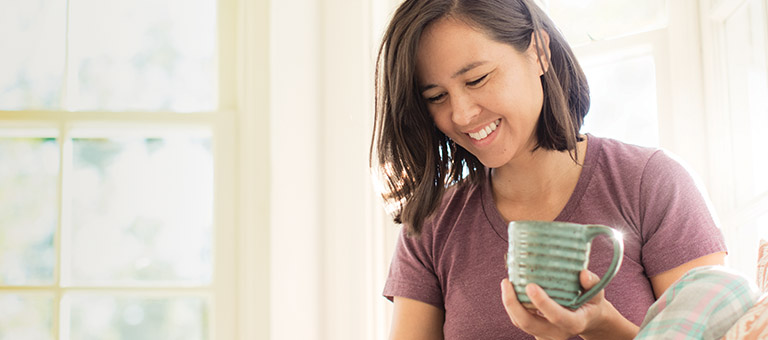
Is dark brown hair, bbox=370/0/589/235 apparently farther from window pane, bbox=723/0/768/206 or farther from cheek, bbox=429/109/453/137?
window pane, bbox=723/0/768/206

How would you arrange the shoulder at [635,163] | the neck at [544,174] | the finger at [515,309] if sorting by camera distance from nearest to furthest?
the finger at [515,309] → the shoulder at [635,163] → the neck at [544,174]

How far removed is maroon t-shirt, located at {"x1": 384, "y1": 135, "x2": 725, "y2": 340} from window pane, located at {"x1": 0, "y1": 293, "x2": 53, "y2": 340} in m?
1.17

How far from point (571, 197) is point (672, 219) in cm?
19

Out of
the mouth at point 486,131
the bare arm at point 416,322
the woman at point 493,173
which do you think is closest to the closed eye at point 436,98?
the woman at point 493,173

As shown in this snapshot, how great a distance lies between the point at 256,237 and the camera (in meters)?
2.34

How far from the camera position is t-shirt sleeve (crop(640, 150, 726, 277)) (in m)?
1.41

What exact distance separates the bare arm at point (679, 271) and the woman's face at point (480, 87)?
1.08 ft

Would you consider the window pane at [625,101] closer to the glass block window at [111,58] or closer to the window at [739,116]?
the window at [739,116]

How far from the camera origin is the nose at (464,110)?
56.6 inches

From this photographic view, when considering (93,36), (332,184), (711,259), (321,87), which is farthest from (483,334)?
(93,36)

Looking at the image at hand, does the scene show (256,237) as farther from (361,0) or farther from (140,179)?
(361,0)

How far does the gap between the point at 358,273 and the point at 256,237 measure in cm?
30

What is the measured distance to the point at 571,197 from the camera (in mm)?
1564

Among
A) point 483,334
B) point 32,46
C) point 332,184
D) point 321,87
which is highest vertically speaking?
point 32,46
